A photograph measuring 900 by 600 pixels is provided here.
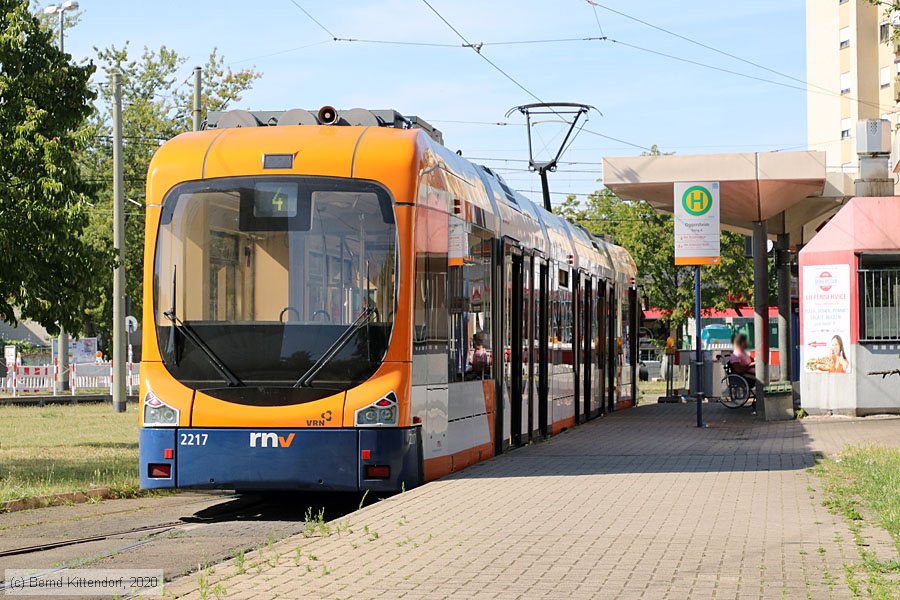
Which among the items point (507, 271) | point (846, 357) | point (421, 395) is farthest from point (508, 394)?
point (846, 357)

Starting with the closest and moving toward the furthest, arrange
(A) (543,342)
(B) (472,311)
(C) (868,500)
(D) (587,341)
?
(C) (868,500)
(B) (472,311)
(A) (543,342)
(D) (587,341)

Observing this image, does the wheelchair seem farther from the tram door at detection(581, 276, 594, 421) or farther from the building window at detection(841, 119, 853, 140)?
the building window at detection(841, 119, 853, 140)

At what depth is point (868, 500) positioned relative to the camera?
1223cm

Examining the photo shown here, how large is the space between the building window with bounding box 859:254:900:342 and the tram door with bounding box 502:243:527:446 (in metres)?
9.36

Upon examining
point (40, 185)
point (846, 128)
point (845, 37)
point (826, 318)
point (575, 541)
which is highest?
point (845, 37)

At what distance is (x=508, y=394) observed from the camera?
57.9 ft

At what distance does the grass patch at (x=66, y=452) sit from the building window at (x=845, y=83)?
52268mm

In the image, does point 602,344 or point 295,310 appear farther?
point 602,344

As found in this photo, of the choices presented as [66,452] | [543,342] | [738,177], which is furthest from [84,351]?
[543,342]

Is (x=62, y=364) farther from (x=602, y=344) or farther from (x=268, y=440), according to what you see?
(x=268, y=440)

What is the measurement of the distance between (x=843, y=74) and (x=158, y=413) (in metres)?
69.6

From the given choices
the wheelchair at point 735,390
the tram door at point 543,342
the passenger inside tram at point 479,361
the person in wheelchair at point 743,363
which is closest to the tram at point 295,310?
the passenger inside tram at point 479,361

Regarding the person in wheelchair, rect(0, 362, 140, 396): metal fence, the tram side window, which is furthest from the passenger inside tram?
rect(0, 362, 140, 396): metal fence

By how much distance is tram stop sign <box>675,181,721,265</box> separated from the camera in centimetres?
2366
